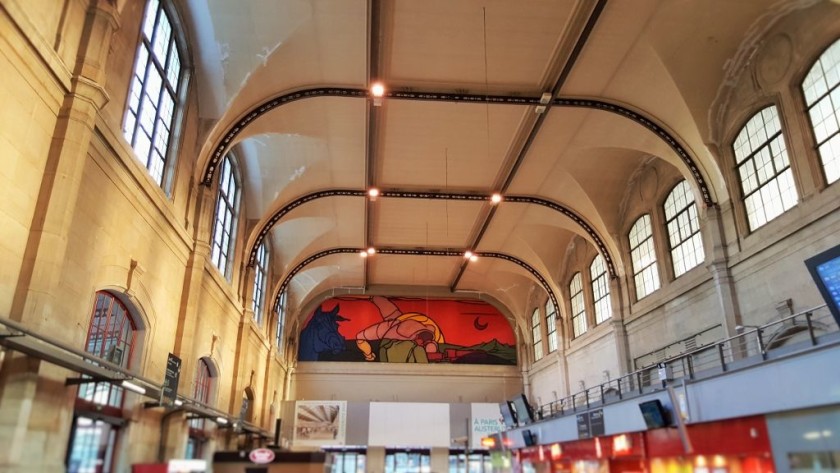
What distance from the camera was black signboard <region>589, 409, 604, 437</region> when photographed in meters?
16.2

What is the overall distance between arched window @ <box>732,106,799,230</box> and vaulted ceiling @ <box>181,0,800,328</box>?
0.76m

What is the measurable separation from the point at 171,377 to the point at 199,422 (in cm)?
488

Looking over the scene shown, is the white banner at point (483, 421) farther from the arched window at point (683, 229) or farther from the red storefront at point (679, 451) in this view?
the arched window at point (683, 229)

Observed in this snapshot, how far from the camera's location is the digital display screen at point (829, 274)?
819 cm

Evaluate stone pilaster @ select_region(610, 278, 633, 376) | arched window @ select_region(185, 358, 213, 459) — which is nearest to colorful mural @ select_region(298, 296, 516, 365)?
stone pilaster @ select_region(610, 278, 633, 376)

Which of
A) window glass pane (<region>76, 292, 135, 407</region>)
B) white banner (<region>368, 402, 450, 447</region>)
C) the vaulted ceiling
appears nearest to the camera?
window glass pane (<region>76, 292, 135, 407</region>)

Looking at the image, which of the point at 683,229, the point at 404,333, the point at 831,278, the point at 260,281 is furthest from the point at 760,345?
the point at 404,333

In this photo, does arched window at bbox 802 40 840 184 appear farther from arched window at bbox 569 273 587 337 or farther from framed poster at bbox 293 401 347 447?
framed poster at bbox 293 401 347 447

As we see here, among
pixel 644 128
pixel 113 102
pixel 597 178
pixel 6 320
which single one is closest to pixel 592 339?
pixel 597 178

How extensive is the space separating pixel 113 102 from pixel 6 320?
4862 mm

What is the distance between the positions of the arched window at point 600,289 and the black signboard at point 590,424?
7.00 meters

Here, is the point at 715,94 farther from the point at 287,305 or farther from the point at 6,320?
the point at 287,305

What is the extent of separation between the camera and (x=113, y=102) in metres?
10.2

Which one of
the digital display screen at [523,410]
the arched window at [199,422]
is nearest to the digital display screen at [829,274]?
the arched window at [199,422]
